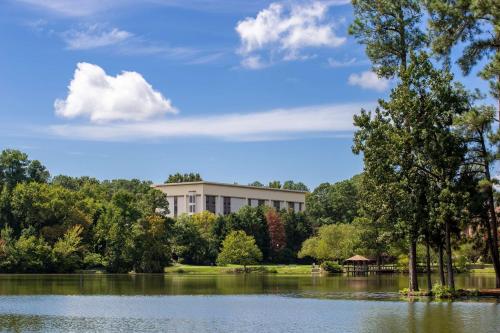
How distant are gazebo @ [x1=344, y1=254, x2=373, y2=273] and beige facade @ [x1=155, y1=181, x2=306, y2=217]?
2782 inches

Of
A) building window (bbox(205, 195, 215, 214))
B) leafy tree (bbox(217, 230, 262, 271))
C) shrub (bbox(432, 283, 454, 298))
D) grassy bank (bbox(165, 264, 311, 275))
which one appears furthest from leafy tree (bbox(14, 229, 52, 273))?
building window (bbox(205, 195, 215, 214))

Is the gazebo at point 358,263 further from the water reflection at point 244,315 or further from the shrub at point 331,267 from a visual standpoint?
the water reflection at point 244,315

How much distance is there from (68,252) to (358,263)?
133ft

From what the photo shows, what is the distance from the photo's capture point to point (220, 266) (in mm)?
105812

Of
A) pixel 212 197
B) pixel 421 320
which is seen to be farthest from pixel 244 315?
pixel 212 197

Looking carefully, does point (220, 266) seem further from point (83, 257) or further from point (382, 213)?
point (382, 213)

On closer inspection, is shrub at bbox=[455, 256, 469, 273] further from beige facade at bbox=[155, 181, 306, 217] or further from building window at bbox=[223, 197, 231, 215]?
building window at bbox=[223, 197, 231, 215]

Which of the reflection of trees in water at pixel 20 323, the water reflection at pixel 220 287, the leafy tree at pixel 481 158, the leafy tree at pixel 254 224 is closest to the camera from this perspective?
the reflection of trees in water at pixel 20 323

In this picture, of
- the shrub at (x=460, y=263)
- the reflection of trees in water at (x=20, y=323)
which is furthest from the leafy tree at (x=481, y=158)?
the shrub at (x=460, y=263)

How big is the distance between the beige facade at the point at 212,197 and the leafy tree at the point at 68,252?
210ft

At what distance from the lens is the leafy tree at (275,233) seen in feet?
415

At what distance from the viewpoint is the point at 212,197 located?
165000mm

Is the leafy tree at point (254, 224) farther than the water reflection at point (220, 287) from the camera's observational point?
Yes

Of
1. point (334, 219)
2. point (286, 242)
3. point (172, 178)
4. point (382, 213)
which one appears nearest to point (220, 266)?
point (286, 242)
